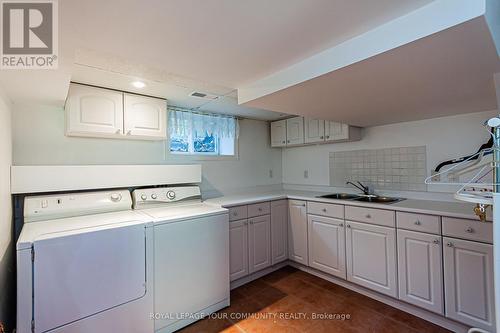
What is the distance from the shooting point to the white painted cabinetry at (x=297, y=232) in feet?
9.34

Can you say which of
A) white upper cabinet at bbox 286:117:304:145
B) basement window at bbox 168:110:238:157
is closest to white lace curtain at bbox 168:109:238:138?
basement window at bbox 168:110:238:157

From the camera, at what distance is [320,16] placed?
1.10 metres

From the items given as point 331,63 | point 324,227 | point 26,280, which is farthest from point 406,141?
point 26,280

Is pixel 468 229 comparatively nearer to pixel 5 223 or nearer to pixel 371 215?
pixel 371 215

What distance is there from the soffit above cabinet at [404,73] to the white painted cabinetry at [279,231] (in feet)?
3.88

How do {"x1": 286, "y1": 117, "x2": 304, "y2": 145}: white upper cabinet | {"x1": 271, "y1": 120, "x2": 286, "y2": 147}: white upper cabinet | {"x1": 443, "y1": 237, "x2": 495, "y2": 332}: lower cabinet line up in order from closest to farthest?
{"x1": 443, "y1": 237, "x2": 495, "y2": 332}: lower cabinet, {"x1": 286, "y1": 117, "x2": 304, "y2": 145}: white upper cabinet, {"x1": 271, "y1": 120, "x2": 286, "y2": 147}: white upper cabinet

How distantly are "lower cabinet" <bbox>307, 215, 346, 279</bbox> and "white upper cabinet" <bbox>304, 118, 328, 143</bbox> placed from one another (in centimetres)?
101

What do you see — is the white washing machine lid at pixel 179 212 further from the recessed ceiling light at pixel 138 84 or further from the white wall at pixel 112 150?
the recessed ceiling light at pixel 138 84

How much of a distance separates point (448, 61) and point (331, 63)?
578 mm

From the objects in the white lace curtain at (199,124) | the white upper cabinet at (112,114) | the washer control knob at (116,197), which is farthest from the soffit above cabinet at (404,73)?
the washer control knob at (116,197)

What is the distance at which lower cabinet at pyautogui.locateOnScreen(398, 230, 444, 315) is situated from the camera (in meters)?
1.89

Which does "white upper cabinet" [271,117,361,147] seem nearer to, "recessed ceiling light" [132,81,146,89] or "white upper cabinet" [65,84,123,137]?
"recessed ceiling light" [132,81,146,89]

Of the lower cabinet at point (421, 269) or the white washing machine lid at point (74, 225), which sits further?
the lower cabinet at point (421, 269)

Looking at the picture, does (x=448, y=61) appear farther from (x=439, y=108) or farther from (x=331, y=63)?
(x=439, y=108)
